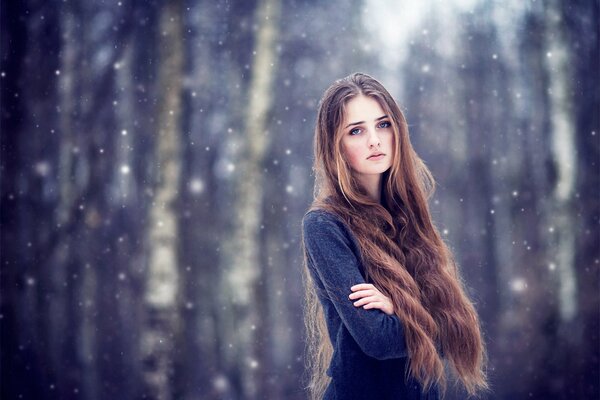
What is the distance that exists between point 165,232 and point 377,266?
73.2 inches

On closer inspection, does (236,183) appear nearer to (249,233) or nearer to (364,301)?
(249,233)

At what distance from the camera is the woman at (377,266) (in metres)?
1.39

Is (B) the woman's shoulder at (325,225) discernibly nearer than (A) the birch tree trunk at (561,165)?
Yes

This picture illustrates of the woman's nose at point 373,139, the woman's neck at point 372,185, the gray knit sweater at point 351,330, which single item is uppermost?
the woman's nose at point 373,139

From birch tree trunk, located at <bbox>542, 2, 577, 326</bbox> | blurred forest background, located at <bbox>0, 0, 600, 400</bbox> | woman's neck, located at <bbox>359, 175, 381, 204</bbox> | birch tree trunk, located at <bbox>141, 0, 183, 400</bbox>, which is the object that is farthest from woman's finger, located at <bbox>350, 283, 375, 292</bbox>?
birch tree trunk, located at <bbox>542, 2, 577, 326</bbox>

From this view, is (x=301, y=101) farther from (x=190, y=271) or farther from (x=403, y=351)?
(x=403, y=351)

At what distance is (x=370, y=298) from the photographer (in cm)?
137

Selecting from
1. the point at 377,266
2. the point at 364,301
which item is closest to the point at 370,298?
the point at 364,301

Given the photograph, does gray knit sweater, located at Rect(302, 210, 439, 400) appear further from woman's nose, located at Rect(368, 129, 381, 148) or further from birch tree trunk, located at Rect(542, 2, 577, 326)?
birch tree trunk, located at Rect(542, 2, 577, 326)

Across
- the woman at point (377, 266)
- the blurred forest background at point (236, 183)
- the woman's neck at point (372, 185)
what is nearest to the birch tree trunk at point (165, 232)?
the blurred forest background at point (236, 183)

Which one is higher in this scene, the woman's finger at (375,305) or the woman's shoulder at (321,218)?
the woman's shoulder at (321,218)

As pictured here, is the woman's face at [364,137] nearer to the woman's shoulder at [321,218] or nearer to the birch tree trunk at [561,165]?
the woman's shoulder at [321,218]

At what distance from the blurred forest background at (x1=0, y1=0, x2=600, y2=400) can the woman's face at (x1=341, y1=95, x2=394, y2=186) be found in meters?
1.44

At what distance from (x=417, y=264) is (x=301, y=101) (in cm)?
174
